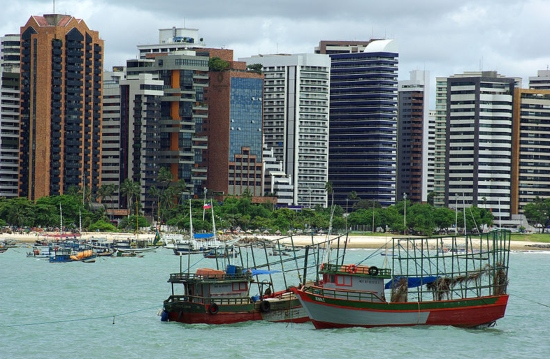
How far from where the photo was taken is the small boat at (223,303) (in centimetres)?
8556

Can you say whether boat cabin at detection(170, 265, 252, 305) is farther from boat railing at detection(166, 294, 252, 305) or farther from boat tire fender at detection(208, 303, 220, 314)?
boat tire fender at detection(208, 303, 220, 314)

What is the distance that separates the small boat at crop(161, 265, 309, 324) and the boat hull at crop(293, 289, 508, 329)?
4.58m

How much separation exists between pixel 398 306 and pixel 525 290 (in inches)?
2216

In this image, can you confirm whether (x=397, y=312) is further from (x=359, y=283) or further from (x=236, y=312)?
(x=236, y=312)

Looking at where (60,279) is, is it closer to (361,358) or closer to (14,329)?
(14,329)

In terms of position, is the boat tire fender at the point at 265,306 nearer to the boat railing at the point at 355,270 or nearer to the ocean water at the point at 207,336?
the ocean water at the point at 207,336

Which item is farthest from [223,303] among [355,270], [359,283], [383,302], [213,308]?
[383,302]

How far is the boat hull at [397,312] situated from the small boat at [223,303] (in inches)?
180

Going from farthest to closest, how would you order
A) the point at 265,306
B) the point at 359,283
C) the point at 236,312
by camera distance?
the point at 265,306 < the point at 236,312 < the point at 359,283

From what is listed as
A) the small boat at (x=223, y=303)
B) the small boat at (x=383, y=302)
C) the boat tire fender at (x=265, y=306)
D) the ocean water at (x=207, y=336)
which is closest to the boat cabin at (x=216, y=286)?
the small boat at (x=223, y=303)

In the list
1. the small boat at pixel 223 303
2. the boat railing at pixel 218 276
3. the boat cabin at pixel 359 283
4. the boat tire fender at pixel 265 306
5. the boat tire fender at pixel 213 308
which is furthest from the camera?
the boat tire fender at pixel 265 306

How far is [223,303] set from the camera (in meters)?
86.1

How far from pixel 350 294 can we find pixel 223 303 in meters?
10.2

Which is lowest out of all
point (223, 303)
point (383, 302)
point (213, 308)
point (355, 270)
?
point (213, 308)
